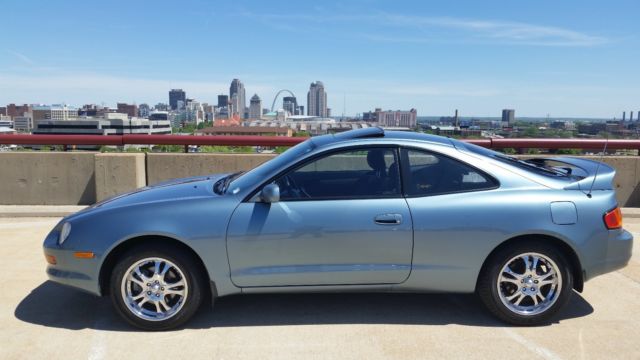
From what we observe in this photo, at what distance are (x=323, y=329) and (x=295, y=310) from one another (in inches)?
17.5

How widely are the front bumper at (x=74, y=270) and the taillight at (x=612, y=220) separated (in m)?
3.87

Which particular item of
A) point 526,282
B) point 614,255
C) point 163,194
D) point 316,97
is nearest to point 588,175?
point 614,255

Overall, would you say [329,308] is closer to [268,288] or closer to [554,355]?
[268,288]

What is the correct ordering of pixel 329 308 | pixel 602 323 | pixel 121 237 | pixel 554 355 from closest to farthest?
pixel 554 355 < pixel 121 237 < pixel 602 323 < pixel 329 308

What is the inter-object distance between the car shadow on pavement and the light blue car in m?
0.31

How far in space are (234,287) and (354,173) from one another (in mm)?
1348

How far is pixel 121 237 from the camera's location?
3.81m

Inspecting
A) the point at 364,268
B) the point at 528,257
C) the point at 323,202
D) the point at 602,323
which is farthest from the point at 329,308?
the point at 602,323

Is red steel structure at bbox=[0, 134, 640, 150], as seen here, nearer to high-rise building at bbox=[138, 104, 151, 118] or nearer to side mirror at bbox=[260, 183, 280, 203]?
side mirror at bbox=[260, 183, 280, 203]

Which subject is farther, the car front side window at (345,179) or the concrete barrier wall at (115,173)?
the concrete barrier wall at (115,173)

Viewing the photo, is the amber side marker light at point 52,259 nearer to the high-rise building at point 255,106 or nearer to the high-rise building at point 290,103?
the high-rise building at point 290,103

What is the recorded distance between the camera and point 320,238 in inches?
151

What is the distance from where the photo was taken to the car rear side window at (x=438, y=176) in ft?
13.2

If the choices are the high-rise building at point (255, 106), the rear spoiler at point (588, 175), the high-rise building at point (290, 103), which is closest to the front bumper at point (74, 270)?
the rear spoiler at point (588, 175)
